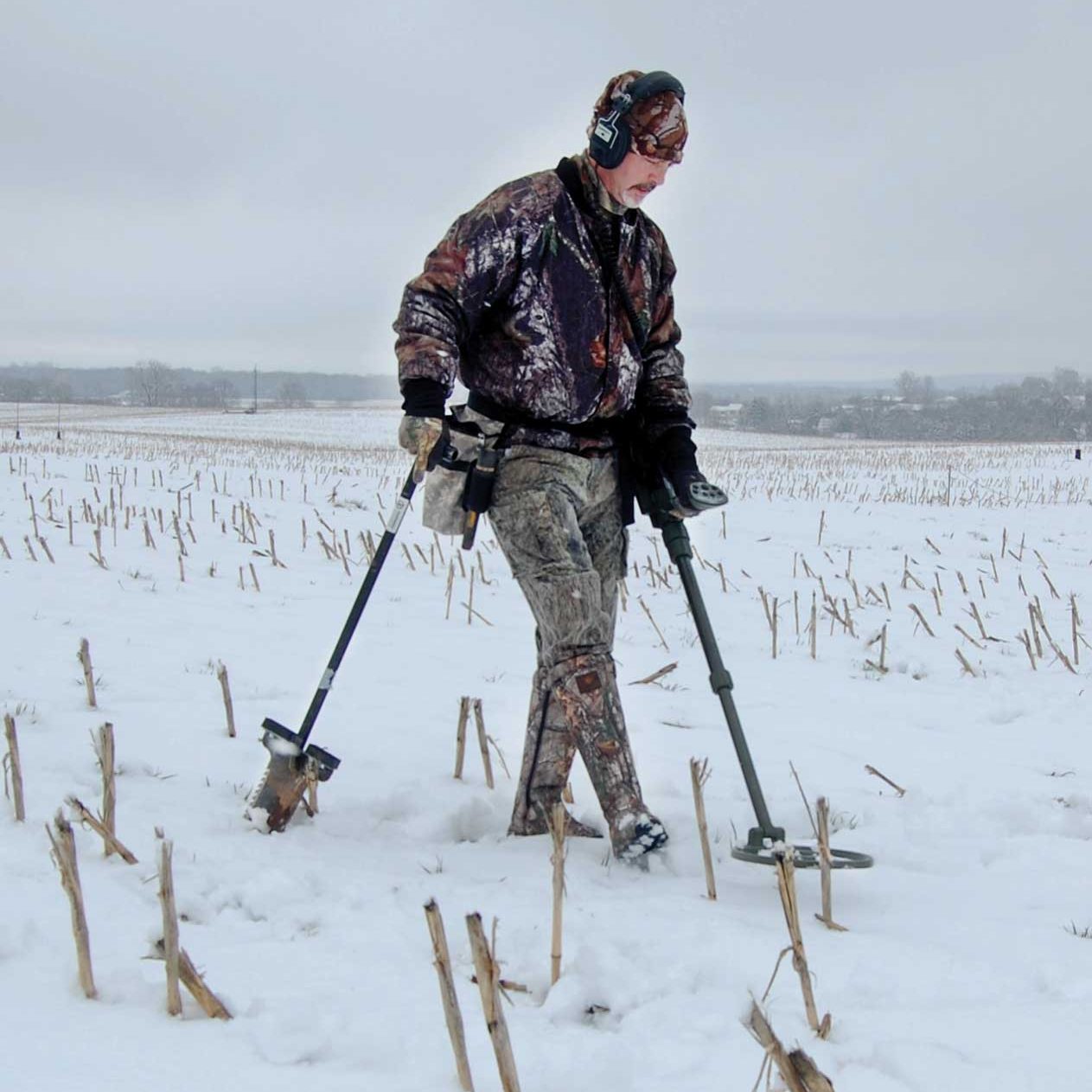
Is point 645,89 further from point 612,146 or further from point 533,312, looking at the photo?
point 533,312

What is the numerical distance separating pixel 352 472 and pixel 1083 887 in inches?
690

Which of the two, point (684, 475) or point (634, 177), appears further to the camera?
point (684, 475)

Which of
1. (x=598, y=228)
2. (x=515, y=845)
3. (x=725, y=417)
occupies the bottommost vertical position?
(x=515, y=845)

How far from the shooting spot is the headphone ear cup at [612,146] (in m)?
3.22

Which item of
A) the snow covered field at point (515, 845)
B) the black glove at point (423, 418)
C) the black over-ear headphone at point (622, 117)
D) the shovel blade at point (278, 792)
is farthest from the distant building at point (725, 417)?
the shovel blade at point (278, 792)

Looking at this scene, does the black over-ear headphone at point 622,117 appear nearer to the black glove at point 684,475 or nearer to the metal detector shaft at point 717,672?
the black glove at point 684,475

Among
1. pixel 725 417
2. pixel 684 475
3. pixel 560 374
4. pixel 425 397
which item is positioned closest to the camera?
pixel 425 397

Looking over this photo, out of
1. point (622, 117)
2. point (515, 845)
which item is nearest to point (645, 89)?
point (622, 117)

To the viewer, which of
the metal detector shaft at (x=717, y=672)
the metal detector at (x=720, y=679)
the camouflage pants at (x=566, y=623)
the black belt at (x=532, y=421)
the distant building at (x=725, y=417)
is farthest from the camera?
the distant building at (x=725, y=417)

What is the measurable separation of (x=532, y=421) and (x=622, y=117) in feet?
3.03

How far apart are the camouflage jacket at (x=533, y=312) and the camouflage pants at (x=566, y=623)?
0.13 m

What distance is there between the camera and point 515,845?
3271mm

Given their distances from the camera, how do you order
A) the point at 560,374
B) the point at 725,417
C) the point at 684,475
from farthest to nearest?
the point at 725,417 < the point at 684,475 < the point at 560,374

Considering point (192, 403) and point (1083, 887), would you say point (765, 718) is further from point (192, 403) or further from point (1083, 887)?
point (192, 403)
